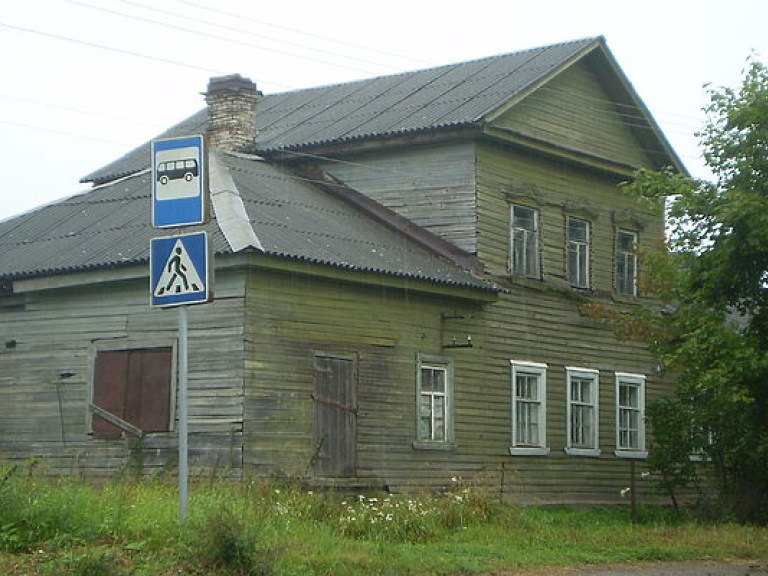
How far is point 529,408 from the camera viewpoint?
25172mm

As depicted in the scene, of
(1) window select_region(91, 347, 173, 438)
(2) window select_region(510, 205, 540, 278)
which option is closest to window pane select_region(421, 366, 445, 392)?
(2) window select_region(510, 205, 540, 278)

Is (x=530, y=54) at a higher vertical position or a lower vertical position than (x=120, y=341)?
higher

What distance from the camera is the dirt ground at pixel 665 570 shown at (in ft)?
44.3

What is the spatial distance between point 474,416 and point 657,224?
7995 millimetres

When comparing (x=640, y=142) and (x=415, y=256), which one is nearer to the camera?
(x=415, y=256)

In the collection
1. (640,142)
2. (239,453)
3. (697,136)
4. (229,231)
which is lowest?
(239,453)

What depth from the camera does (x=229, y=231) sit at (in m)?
19.6

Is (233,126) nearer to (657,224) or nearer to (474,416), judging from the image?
(474,416)

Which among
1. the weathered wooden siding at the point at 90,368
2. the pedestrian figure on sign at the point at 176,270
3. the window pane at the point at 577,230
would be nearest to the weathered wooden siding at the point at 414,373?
the weathered wooden siding at the point at 90,368

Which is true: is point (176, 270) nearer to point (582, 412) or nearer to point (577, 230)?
point (582, 412)

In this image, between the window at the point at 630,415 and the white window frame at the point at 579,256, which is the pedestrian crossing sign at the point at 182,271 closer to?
the white window frame at the point at 579,256

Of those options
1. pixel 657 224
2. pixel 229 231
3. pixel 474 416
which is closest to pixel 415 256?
pixel 474 416

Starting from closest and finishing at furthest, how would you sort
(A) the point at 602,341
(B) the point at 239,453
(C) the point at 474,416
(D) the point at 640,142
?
(B) the point at 239,453, (C) the point at 474,416, (A) the point at 602,341, (D) the point at 640,142

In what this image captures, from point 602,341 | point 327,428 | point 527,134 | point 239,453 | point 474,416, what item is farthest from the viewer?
point 602,341
